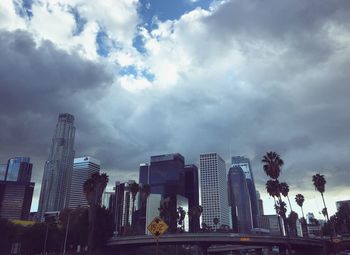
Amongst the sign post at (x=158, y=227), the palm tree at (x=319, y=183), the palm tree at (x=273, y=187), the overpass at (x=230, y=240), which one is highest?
the palm tree at (x=319, y=183)

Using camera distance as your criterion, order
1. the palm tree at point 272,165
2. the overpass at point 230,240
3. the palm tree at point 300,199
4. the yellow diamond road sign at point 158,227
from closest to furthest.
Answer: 1. the yellow diamond road sign at point 158,227
2. the palm tree at point 272,165
3. the overpass at point 230,240
4. the palm tree at point 300,199

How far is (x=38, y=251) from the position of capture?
117 m

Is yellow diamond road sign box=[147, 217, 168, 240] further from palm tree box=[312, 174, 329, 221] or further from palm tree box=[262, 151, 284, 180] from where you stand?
palm tree box=[312, 174, 329, 221]

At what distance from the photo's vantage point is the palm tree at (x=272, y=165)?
82.4 meters

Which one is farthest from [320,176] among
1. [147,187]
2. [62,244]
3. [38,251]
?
[38,251]

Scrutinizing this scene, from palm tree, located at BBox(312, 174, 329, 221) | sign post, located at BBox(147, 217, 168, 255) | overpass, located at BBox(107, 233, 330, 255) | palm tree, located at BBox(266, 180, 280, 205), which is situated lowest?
sign post, located at BBox(147, 217, 168, 255)

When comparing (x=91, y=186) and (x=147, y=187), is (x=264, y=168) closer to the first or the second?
(x=91, y=186)

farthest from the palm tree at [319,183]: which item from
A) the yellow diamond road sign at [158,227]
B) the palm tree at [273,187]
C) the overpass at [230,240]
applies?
the yellow diamond road sign at [158,227]

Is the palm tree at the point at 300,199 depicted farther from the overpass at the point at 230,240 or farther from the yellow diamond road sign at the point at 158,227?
the yellow diamond road sign at the point at 158,227

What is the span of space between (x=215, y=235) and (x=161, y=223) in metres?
101

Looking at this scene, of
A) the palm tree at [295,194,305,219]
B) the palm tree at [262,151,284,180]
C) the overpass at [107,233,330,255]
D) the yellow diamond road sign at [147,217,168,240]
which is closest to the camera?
the yellow diamond road sign at [147,217,168,240]

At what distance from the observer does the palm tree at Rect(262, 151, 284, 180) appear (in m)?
82.4

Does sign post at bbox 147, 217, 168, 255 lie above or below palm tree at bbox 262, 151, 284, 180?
below

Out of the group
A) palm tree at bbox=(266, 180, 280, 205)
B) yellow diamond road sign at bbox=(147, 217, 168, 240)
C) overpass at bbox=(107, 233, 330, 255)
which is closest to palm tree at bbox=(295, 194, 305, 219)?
overpass at bbox=(107, 233, 330, 255)
